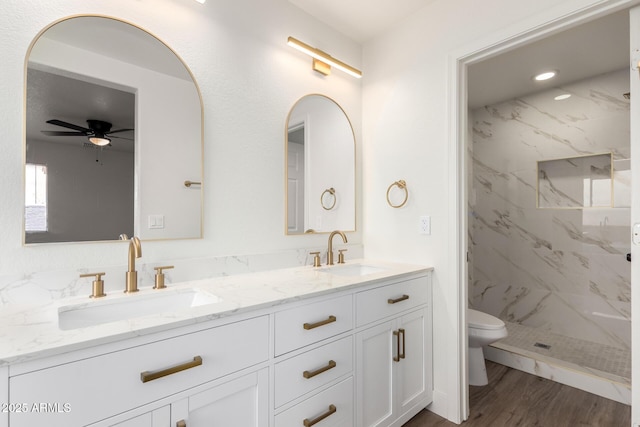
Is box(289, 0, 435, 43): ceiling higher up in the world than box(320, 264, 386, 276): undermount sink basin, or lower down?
higher up

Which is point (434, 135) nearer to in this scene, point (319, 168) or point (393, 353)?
point (319, 168)

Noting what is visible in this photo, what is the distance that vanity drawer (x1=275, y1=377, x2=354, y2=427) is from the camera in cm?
121

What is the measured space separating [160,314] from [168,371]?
173 mm

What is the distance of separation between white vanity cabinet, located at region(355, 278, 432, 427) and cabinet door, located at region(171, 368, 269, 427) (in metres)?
0.52

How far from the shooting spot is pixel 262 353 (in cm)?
112

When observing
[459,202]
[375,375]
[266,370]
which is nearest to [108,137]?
[266,370]

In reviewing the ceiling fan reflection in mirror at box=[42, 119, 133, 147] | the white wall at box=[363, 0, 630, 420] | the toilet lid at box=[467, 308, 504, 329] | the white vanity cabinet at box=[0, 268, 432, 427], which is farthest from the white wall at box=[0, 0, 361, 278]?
the toilet lid at box=[467, 308, 504, 329]

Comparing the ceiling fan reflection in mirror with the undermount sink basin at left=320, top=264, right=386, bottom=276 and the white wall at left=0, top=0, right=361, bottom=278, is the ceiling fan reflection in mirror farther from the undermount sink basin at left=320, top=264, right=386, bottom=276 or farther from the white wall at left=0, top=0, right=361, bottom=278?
the undermount sink basin at left=320, top=264, right=386, bottom=276

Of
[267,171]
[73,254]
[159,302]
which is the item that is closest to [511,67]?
[267,171]

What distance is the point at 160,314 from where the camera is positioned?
0.98 metres

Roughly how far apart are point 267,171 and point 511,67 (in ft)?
7.38

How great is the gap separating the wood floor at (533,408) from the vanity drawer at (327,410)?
60 cm

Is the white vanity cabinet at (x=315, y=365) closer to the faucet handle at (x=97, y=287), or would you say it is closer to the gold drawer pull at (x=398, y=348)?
the gold drawer pull at (x=398, y=348)

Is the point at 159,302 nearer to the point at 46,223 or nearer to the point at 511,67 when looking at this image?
the point at 46,223
